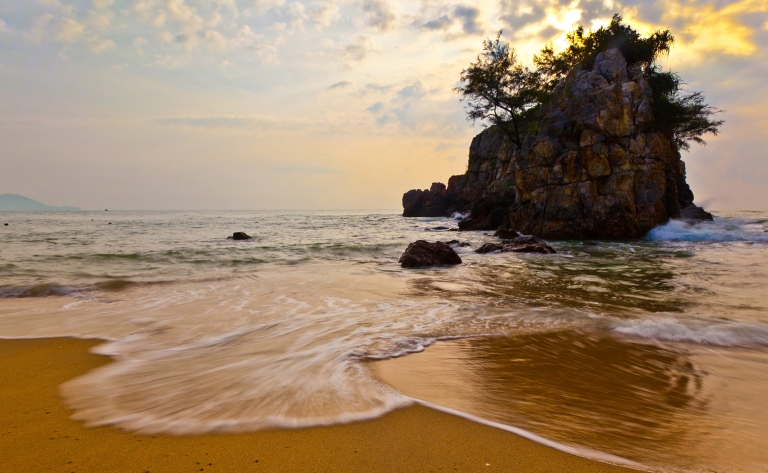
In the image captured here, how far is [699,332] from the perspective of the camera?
4.72 m

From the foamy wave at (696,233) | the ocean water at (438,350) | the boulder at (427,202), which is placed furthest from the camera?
the boulder at (427,202)

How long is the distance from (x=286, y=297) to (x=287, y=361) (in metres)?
3.45

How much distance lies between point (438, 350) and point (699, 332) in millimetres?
3341

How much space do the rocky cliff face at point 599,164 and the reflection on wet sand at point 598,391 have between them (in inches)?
663

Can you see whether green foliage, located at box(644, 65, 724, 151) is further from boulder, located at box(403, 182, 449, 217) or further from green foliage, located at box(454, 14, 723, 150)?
boulder, located at box(403, 182, 449, 217)

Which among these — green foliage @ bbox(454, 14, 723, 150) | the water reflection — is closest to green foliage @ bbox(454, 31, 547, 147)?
green foliage @ bbox(454, 14, 723, 150)

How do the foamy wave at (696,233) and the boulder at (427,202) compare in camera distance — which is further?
the boulder at (427,202)

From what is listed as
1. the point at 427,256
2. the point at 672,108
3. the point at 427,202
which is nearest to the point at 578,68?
the point at 672,108

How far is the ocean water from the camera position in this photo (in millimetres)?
2521

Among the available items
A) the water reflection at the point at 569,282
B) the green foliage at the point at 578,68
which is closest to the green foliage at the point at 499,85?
the green foliage at the point at 578,68

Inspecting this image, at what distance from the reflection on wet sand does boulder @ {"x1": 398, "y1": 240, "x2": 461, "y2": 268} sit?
6.69 m

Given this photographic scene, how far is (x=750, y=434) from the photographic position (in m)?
2.38

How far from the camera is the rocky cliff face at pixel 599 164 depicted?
19.0 m

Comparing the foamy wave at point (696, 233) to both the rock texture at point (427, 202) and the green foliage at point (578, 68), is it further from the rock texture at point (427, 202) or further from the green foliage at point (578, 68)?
the rock texture at point (427, 202)
